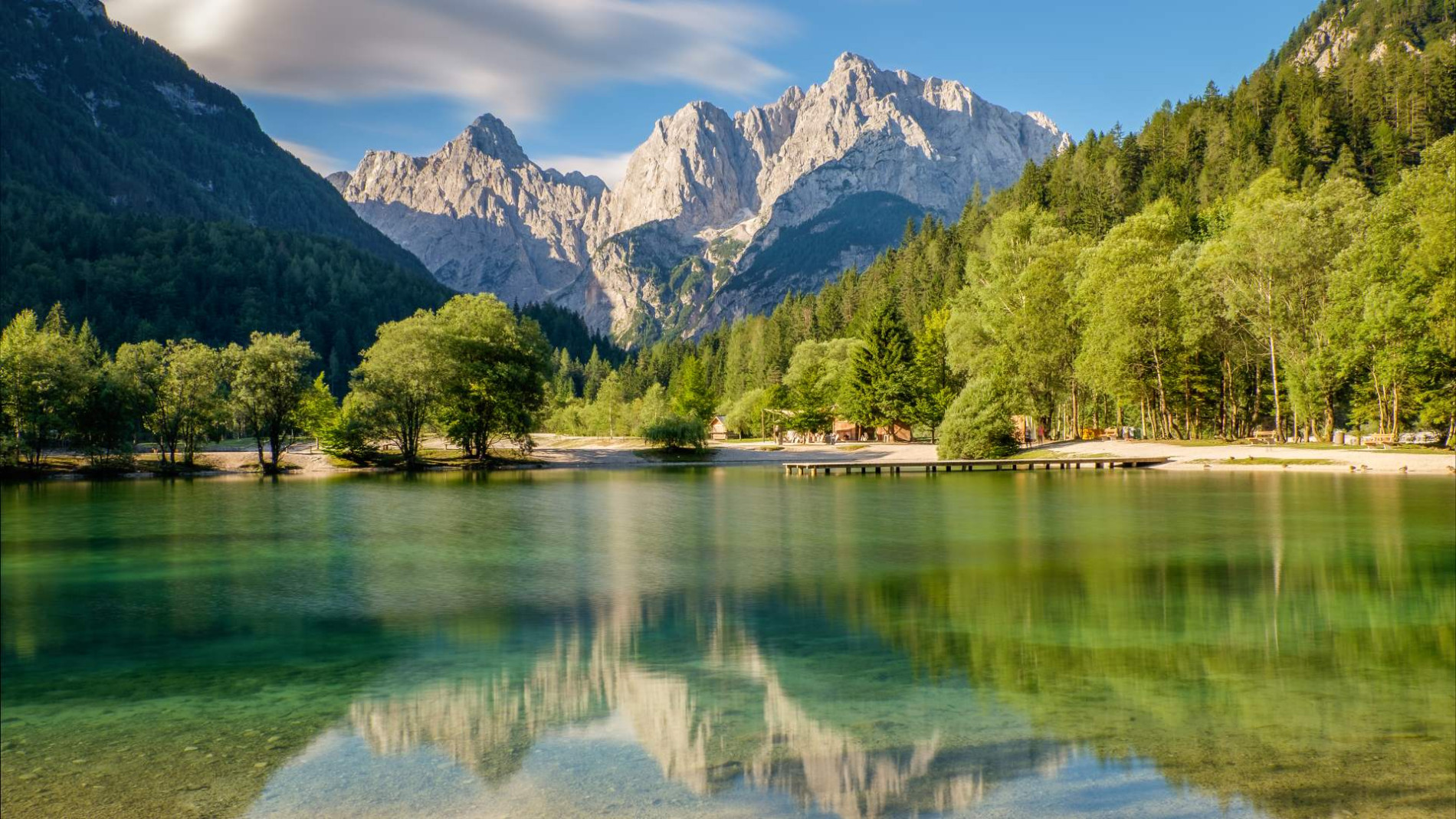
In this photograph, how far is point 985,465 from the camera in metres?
71.1

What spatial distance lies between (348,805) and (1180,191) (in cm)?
12625

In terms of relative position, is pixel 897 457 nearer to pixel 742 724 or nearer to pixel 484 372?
pixel 484 372

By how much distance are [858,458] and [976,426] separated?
14.4 metres

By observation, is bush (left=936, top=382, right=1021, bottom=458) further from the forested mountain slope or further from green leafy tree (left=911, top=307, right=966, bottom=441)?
green leafy tree (left=911, top=307, right=966, bottom=441)

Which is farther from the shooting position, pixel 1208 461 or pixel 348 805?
pixel 1208 461

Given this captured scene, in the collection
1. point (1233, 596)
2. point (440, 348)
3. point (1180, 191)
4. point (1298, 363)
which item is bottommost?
point (1233, 596)

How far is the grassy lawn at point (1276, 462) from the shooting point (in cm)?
5698

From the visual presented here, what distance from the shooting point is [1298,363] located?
63812 millimetres

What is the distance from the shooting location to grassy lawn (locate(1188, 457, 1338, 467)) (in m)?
57.0

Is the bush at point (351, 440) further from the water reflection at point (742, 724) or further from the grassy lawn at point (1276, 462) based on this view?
the water reflection at point (742, 724)

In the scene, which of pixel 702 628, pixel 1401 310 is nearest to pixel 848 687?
pixel 702 628

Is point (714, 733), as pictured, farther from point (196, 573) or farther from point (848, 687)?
point (196, 573)

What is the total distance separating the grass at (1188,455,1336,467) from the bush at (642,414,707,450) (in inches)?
1910

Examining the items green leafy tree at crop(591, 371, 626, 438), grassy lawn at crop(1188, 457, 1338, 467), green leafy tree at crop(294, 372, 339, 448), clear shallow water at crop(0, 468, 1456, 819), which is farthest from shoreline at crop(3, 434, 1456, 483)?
clear shallow water at crop(0, 468, 1456, 819)
